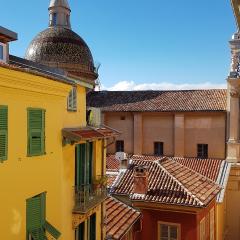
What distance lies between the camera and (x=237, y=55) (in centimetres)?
3303

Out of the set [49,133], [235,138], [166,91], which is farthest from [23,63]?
[166,91]

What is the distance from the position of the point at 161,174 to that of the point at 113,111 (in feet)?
58.5

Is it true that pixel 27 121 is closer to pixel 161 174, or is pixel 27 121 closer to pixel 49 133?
pixel 49 133

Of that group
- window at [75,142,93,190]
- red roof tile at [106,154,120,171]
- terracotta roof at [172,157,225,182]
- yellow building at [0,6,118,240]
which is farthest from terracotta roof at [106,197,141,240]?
terracotta roof at [172,157,225,182]

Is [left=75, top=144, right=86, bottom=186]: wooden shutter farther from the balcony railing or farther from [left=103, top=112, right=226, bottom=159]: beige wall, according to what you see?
[left=103, top=112, right=226, bottom=159]: beige wall

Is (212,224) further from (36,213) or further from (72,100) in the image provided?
(36,213)

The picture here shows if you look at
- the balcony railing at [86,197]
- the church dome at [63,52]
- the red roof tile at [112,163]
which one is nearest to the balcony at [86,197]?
the balcony railing at [86,197]

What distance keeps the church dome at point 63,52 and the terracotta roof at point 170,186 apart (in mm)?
20453

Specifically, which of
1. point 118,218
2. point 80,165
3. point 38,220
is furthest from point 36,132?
point 118,218

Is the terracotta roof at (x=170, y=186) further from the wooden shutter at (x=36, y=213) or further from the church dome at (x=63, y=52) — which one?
the church dome at (x=63, y=52)

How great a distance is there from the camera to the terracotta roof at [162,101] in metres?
33.8

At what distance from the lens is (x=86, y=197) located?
36.6 feet

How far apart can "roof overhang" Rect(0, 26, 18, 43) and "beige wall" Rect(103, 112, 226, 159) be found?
85.4 feet

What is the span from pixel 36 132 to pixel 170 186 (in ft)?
33.0
